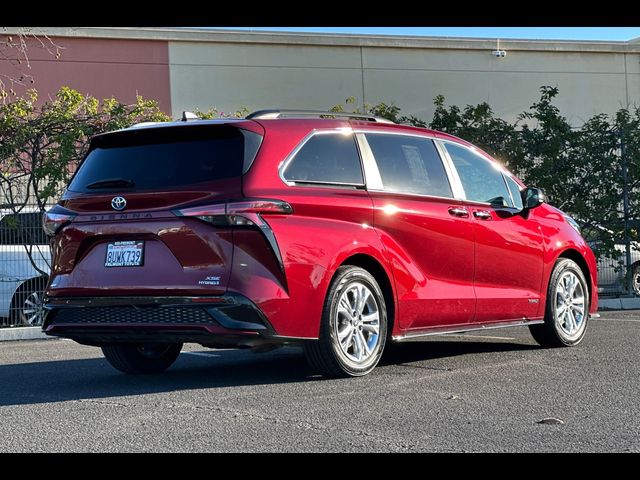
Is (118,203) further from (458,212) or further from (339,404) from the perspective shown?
(458,212)

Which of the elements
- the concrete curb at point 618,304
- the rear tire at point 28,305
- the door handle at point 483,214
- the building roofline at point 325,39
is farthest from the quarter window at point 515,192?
the building roofline at point 325,39

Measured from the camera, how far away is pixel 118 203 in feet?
22.5

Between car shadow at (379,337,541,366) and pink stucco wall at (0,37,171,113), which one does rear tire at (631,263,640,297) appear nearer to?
car shadow at (379,337,541,366)

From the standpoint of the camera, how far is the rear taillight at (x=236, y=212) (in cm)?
649

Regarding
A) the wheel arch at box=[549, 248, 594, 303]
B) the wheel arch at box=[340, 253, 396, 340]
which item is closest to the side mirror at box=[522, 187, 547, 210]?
the wheel arch at box=[549, 248, 594, 303]

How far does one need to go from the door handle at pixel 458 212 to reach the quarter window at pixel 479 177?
0.62 feet

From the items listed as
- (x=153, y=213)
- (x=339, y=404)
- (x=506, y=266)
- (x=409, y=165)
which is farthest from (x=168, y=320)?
(x=506, y=266)

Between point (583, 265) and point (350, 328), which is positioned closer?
point (350, 328)

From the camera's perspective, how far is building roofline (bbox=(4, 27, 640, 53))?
102ft

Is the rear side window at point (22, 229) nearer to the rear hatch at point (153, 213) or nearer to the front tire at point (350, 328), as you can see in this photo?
the rear hatch at point (153, 213)

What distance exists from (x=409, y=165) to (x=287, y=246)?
1.68 m
